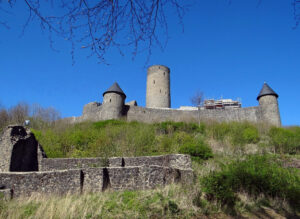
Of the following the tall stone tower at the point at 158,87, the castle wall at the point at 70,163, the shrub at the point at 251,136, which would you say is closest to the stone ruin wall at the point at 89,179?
the castle wall at the point at 70,163

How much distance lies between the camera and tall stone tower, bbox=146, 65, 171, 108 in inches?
1198

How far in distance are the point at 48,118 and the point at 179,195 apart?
21.6 meters

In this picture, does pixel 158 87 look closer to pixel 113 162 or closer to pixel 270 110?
pixel 270 110

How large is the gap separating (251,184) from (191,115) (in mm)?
17317

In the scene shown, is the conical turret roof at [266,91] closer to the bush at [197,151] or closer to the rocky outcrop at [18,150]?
the bush at [197,151]

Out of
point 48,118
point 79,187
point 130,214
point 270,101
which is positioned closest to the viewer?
point 130,214

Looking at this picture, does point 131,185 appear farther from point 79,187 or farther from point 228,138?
point 228,138

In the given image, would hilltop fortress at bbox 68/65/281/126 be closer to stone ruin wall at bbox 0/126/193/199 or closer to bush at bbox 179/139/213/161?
bush at bbox 179/139/213/161

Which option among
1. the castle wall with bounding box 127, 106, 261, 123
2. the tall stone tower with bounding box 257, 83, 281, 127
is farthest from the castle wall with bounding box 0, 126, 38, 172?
the tall stone tower with bounding box 257, 83, 281, 127

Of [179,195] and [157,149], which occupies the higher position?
[157,149]

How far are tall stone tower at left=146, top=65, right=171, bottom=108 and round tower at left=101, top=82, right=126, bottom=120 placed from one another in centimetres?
676

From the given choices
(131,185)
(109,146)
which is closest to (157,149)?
(109,146)

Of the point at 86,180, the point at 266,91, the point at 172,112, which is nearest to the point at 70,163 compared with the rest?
the point at 86,180

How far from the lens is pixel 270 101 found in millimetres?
22516
